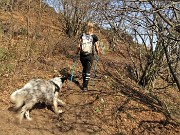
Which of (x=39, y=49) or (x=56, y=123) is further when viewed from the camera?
(x=39, y=49)

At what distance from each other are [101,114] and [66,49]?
16.3 ft

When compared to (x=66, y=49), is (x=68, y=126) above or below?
below

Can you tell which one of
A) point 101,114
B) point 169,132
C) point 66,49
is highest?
point 66,49

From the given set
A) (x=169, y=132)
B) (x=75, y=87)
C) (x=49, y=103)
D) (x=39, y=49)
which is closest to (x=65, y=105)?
(x=49, y=103)

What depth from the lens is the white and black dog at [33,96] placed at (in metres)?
5.83

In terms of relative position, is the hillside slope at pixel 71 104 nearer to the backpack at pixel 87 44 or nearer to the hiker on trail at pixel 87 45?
the hiker on trail at pixel 87 45

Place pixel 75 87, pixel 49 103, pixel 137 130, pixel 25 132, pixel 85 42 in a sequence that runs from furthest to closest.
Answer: pixel 75 87
pixel 85 42
pixel 137 130
pixel 49 103
pixel 25 132

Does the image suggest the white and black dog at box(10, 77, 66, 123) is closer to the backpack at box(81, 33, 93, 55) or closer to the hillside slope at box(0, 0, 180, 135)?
the hillside slope at box(0, 0, 180, 135)

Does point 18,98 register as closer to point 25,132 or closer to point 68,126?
point 25,132

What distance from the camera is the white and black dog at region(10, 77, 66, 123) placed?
583 cm

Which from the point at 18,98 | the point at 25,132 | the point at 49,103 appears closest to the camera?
the point at 25,132

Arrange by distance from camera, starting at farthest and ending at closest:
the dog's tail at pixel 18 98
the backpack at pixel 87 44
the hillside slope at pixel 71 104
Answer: the backpack at pixel 87 44
the hillside slope at pixel 71 104
the dog's tail at pixel 18 98

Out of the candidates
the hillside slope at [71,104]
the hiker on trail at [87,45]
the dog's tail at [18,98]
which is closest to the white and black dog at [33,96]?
the dog's tail at [18,98]

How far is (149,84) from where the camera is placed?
36.8ft
